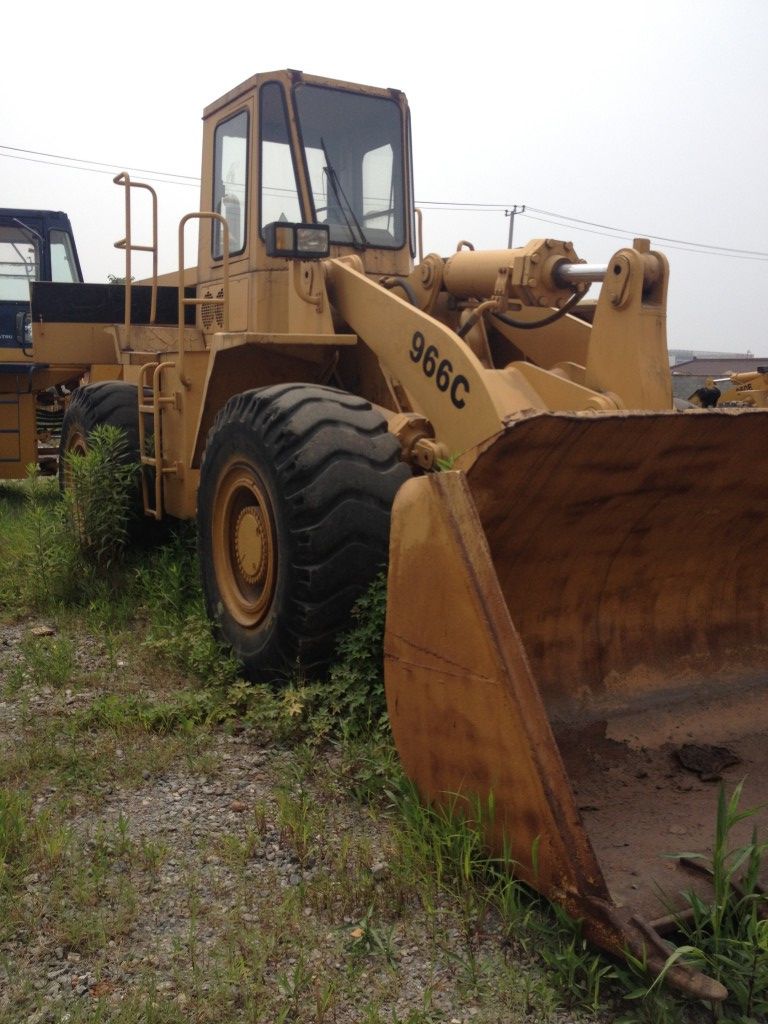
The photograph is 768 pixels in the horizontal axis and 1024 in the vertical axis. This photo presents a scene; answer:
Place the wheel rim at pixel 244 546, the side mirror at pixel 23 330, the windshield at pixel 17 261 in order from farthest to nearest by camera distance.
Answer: the windshield at pixel 17 261
the side mirror at pixel 23 330
the wheel rim at pixel 244 546

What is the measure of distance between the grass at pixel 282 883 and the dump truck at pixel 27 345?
6624mm

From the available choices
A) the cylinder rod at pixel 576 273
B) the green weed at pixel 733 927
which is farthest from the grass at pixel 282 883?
the cylinder rod at pixel 576 273

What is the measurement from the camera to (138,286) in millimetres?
7883

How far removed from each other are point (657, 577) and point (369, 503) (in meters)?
1.14

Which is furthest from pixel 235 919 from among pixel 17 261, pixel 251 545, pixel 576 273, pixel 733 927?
pixel 17 261

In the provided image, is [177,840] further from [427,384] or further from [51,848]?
[427,384]

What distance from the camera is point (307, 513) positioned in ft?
13.6

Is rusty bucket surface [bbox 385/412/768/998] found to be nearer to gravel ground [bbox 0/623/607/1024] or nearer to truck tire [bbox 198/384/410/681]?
gravel ground [bbox 0/623/607/1024]

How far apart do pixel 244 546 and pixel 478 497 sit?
1779 mm

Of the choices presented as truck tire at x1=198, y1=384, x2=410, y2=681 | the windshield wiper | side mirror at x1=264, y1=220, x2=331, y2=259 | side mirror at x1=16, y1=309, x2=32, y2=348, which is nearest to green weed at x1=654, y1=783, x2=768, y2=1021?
truck tire at x1=198, y1=384, x2=410, y2=681

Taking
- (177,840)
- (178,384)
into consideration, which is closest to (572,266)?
(178,384)

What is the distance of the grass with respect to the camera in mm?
2514

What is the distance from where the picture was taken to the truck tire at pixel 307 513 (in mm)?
4145

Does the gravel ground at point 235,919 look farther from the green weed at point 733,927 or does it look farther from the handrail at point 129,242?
the handrail at point 129,242
